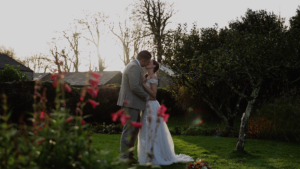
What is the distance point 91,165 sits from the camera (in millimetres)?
1817

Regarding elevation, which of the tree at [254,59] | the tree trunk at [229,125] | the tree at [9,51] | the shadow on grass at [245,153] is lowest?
the shadow on grass at [245,153]

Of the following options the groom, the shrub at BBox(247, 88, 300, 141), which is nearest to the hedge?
the shrub at BBox(247, 88, 300, 141)

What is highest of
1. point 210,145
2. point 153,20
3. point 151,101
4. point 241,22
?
point 153,20

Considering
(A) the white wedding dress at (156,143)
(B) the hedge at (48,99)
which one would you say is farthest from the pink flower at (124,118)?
(B) the hedge at (48,99)

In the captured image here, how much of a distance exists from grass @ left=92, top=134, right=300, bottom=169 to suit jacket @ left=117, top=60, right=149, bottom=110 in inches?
39.5

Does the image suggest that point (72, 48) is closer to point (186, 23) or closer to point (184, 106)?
point (184, 106)

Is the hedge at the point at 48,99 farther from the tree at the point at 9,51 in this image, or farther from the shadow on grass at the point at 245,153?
the tree at the point at 9,51

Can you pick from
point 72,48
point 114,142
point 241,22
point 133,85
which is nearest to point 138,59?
point 133,85

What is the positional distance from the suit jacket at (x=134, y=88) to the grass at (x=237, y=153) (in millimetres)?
1004

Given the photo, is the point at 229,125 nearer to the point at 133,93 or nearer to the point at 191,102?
the point at 191,102

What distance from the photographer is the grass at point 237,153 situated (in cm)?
568

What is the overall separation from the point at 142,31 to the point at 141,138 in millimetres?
26591

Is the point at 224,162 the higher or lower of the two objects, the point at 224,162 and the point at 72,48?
the lower

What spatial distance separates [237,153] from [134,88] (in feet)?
11.5
